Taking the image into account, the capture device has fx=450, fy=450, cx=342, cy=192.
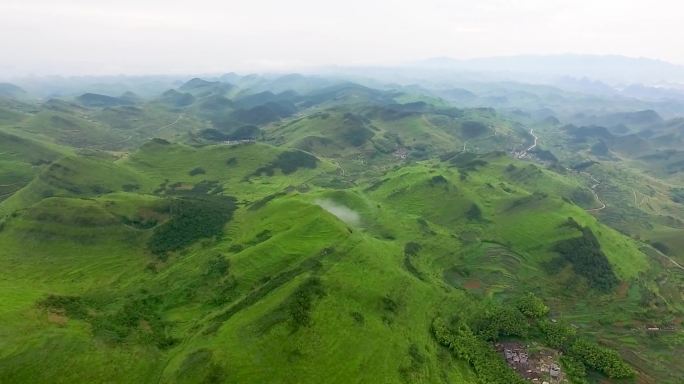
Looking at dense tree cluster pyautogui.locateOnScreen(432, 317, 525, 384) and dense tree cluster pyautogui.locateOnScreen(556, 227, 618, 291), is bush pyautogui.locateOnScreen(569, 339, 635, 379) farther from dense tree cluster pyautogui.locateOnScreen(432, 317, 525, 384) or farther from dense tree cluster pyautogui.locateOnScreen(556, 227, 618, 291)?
dense tree cluster pyautogui.locateOnScreen(556, 227, 618, 291)

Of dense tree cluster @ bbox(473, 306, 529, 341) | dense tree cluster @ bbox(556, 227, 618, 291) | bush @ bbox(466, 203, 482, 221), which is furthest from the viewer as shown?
bush @ bbox(466, 203, 482, 221)

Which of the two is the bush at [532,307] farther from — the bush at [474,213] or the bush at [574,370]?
the bush at [474,213]

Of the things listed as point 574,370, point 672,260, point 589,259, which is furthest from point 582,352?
point 672,260

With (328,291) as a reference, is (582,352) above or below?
below

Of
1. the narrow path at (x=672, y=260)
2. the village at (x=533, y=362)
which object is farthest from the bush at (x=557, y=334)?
the narrow path at (x=672, y=260)

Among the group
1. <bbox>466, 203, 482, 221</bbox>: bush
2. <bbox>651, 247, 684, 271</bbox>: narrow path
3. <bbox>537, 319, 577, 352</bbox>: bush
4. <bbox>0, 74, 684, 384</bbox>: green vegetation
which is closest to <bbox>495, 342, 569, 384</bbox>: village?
<bbox>0, 74, 684, 384</bbox>: green vegetation

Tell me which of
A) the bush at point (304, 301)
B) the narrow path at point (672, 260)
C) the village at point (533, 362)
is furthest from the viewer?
the narrow path at point (672, 260)

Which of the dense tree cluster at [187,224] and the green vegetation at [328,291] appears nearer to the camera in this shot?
the green vegetation at [328,291]

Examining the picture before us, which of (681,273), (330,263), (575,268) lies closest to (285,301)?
(330,263)

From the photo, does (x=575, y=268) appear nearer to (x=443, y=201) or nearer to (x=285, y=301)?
(x=443, y=201)

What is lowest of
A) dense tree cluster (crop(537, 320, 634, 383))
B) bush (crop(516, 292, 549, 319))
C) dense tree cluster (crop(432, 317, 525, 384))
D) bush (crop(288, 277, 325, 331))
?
bush (crop(516, 292, 549, 319))

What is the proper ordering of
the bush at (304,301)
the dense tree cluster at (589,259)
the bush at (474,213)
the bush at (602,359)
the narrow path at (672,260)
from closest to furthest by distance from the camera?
1. the bush at (304,301)
2. the bush at (602,359)
3. the dense tree cluster at (589,259)
4. the narrow path at (672,260)
5. the bush at (474,213)

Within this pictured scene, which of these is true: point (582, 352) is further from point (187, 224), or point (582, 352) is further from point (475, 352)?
point (187, 224)
